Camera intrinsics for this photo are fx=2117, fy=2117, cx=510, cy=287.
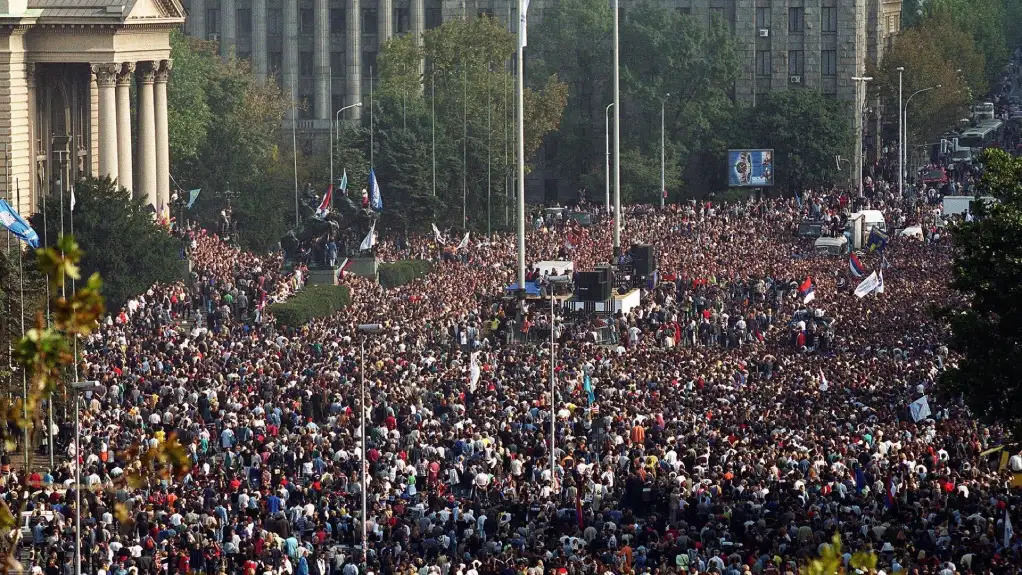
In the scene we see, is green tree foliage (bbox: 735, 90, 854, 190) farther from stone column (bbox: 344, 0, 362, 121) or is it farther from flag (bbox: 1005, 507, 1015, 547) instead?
flag (bbox: 1005, 507, 1015, 547)

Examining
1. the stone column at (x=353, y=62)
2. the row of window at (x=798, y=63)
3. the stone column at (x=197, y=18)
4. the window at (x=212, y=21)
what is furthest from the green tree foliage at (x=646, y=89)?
the stone column at (x=197, y=18)

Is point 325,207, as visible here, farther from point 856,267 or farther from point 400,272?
point 856,267

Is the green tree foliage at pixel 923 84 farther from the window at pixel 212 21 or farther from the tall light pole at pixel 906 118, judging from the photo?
the window at pixel 212 21

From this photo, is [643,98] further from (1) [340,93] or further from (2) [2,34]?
(2) [2,34]

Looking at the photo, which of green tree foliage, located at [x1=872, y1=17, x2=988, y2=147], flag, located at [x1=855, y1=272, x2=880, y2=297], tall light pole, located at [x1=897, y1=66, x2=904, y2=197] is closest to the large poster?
tall light pole, located at [x1=897, y1=66, x2=904, y2=197]

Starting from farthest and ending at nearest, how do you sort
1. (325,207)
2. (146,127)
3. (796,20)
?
(796,20), (146,127), (325,207)

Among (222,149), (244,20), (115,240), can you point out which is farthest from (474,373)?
(244,20)

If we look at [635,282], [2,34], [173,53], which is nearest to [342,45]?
[173,53]
